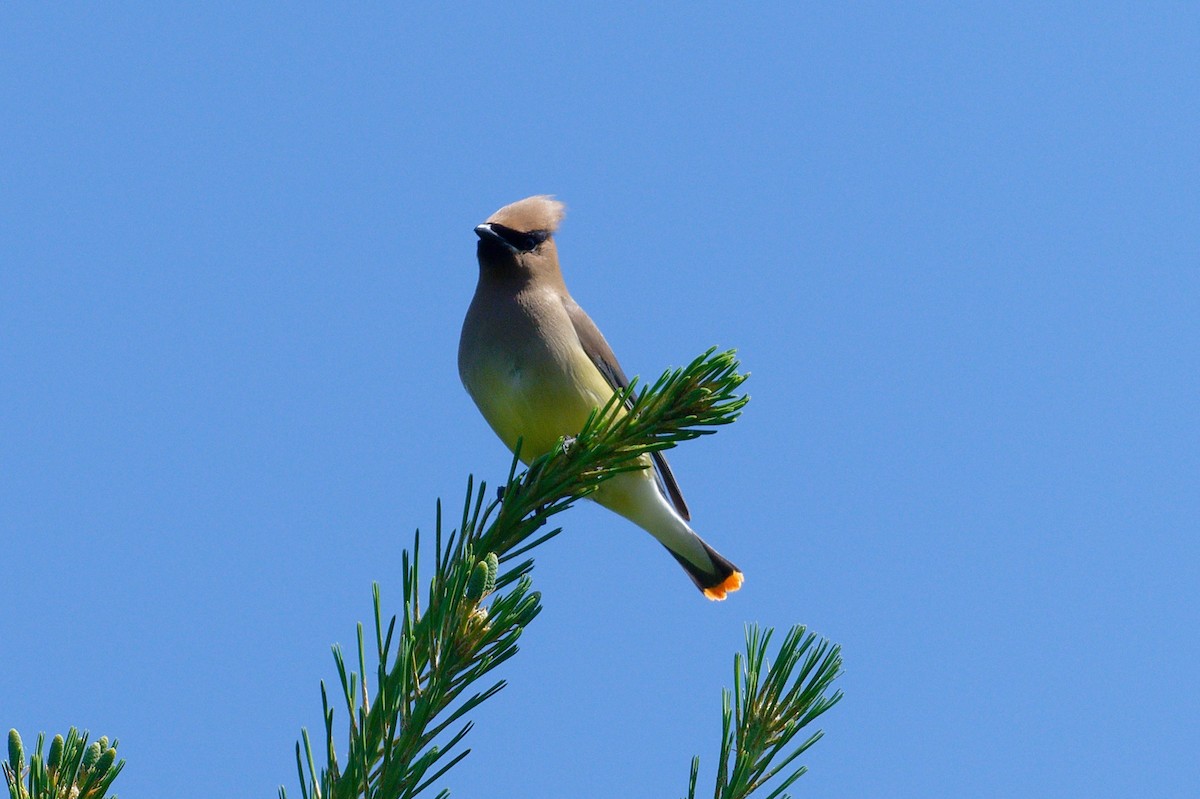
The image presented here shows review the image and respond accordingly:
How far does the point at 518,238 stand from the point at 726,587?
4.79ft

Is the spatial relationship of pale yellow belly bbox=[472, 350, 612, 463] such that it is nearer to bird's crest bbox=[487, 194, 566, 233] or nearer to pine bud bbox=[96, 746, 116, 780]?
bird's crest bbox=[487, 194, 566, 233]

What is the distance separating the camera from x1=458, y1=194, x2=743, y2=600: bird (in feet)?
12.9

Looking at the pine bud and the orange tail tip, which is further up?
the orange tail tip

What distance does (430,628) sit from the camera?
1.71m

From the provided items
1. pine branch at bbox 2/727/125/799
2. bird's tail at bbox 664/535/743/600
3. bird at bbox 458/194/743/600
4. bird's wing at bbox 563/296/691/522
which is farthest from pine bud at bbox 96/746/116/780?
bird's tail at bbox 664/535/743/600

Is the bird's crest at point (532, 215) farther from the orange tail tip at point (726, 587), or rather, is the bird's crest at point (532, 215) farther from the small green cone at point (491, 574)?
the small green cone at point (491, 574)

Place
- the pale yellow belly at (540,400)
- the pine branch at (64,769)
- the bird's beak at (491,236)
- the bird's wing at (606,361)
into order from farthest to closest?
the bird's beak at (491,236) < the bird's wing at (606,361) < the pale yellow belly at (540,400) < the pine branch at (64,769)

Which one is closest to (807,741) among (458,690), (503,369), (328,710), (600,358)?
(458,690)

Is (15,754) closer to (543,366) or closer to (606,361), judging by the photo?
(543,366)

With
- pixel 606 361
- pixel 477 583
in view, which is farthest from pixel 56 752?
pixel 606 361

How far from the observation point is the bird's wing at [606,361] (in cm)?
433

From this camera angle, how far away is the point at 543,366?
396cm

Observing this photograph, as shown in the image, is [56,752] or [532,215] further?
[532,215]

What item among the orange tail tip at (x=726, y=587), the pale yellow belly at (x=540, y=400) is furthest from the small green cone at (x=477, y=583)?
the orange tail tip at (x=726, y=587)
